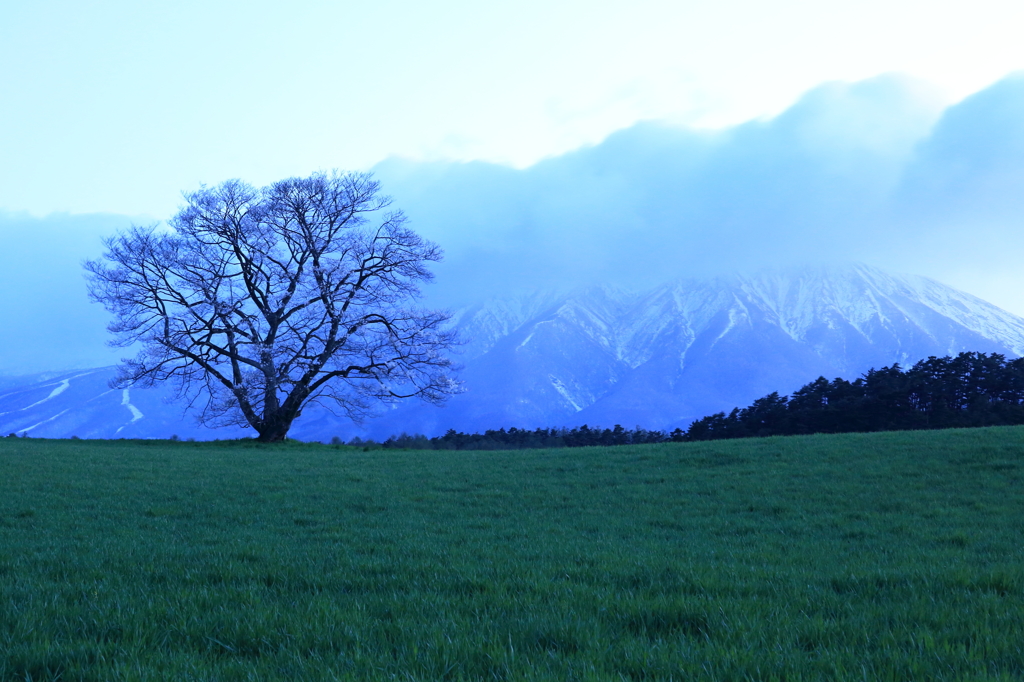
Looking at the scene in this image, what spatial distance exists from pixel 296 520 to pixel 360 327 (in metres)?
26.2

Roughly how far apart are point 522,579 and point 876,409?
46.6 metres

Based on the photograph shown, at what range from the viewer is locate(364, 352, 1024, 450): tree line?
45.0 metres

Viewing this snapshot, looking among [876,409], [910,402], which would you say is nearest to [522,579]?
[876,409]

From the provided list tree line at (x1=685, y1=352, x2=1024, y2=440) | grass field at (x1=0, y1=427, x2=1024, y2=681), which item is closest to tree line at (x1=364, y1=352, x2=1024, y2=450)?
tree line at (x1=685, y1=352, x2=1024, y2=440)

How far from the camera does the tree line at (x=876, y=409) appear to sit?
4497 cm

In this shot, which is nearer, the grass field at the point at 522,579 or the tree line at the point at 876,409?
the grass field at the point at 522,579

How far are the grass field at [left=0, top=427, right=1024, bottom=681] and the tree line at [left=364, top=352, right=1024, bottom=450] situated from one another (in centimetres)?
2759

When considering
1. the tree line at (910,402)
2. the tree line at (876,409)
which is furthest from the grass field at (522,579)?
the tree line at (910,402)

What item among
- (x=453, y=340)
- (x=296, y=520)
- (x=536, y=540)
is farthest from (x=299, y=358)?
(x=536, y=540)

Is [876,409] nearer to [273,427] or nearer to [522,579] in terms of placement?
[273,427]

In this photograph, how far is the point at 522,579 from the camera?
22.2ft

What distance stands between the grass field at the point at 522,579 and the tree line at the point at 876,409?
27.6m

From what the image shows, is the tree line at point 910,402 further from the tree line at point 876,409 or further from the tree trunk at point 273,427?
the tree trunk at point 273,427

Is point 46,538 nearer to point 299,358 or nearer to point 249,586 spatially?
point 249,586
